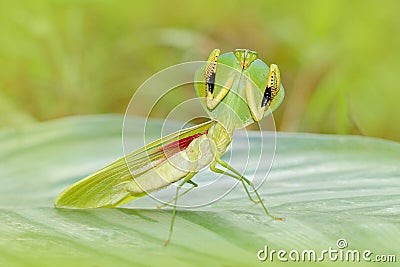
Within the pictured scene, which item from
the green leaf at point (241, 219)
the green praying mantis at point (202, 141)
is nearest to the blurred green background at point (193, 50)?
the green leaf at point (241, 219)

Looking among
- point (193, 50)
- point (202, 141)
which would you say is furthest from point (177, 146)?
point (193, 50)

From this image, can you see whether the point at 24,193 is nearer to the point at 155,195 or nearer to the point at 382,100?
the point at 155,195

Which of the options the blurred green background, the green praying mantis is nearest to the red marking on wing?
the green praying mantis

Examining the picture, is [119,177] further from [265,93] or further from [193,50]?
[193,50]

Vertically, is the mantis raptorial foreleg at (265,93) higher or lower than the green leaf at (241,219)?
higher

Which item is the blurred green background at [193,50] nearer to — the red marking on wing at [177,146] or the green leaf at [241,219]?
the green leaf at [241,219]

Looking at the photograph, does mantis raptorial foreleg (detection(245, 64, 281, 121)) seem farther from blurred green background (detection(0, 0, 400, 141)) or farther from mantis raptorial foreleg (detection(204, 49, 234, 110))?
blurred green background (detection(0, 0, 400, 141))

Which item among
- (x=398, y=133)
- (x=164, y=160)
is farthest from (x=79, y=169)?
(x=398, y=133)

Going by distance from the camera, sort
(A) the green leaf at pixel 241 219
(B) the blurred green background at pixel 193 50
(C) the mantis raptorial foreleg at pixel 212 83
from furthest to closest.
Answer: (B) the blurred green background at pixel 193 50
(C) the mantis raptorial foreleg at pixel 212 83
(A) the green leaf at pixel 241 219
